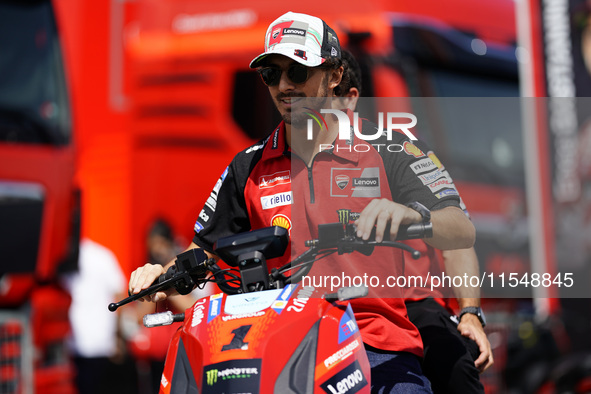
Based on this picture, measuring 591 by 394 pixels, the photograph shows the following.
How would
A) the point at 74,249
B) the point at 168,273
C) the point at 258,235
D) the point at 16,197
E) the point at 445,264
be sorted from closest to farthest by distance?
the point at 258,235 → the point at 168,273 → the point at 445,264 → the point at 16,197 → the point at 74,249

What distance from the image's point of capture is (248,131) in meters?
7.35

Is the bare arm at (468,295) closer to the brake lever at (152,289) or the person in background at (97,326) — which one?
the brake lever at (152,289)

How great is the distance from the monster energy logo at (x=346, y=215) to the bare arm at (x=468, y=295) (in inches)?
24.3

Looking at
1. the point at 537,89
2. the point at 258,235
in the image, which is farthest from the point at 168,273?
the point at 537,89

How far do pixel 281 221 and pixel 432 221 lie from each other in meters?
0.55

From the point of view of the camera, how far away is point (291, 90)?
2.98 meters

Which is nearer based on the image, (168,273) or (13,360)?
(168,273)

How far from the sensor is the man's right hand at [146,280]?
9.41 feet

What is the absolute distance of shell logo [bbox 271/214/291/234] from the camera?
9.91 ft

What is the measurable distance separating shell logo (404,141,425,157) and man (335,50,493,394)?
1.07 feet

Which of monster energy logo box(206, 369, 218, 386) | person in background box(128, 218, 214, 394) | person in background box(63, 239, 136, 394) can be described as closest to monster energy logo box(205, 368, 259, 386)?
monster energy logo box(206, 369, 218, 386)

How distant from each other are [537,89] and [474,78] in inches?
27.7

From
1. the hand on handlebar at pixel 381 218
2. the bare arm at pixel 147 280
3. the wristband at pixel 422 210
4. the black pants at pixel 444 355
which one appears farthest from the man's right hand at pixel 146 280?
the black pants at pixel 444 355

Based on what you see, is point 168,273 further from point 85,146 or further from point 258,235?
point 85,146
